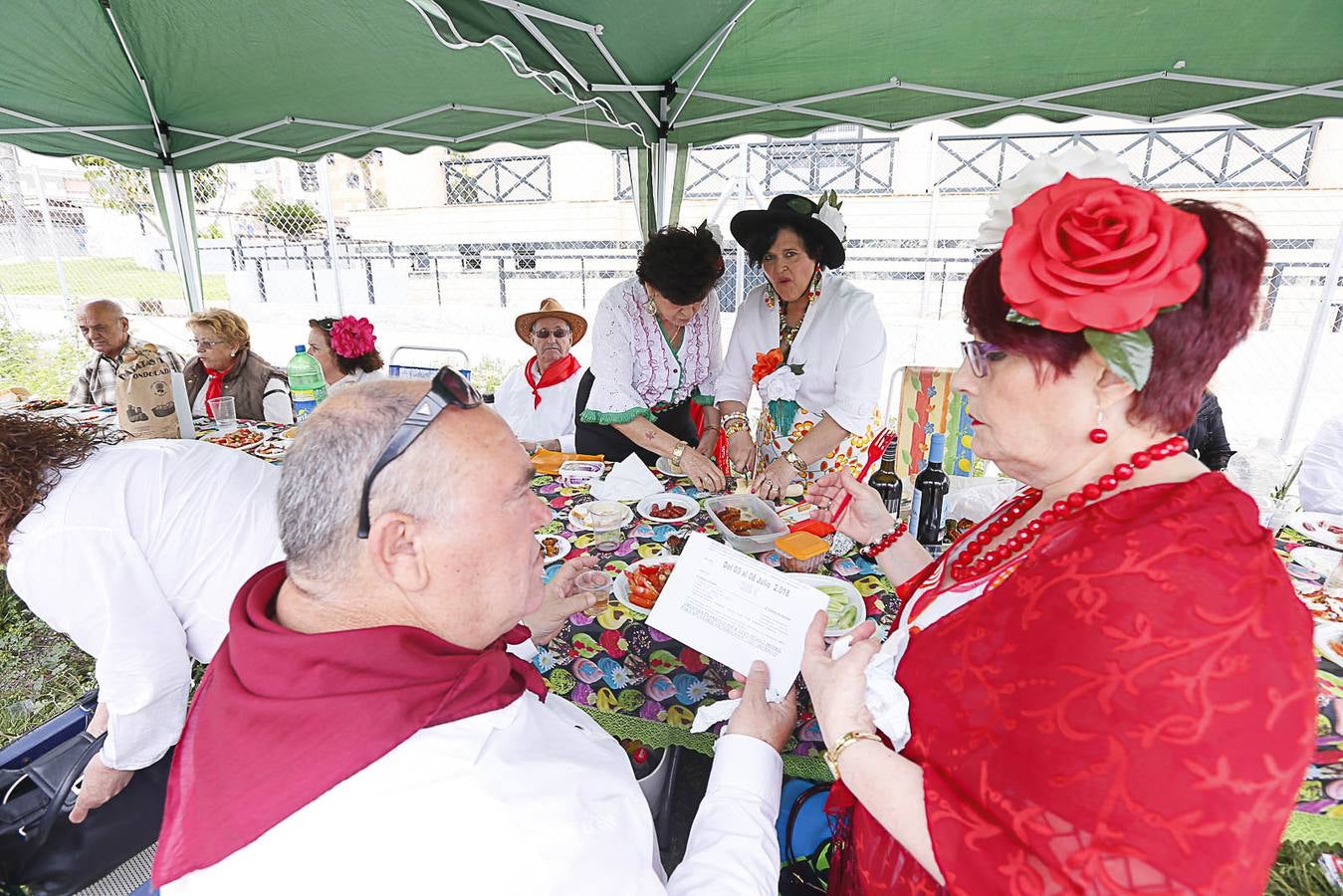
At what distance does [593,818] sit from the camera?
98cm

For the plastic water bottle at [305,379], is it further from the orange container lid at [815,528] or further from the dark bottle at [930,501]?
the dark bottle at [930,501]

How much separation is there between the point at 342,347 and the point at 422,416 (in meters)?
3.92

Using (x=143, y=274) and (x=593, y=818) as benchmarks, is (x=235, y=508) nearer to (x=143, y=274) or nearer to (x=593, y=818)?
(x=593, y=818)

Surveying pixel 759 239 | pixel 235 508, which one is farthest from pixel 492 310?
pixel 235 508

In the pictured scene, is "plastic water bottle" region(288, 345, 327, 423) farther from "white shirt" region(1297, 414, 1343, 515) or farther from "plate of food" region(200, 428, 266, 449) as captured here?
"white shirt" region(1297, 414, 1343, 515)

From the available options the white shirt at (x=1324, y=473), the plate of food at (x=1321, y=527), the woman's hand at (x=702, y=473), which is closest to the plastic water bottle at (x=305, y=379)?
the woman's hand at (x=702, y=473)

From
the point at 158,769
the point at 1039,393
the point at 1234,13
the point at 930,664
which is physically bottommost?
the point at 158,769

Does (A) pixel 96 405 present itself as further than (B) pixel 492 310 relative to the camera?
No

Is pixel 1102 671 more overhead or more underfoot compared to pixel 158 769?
more overhead

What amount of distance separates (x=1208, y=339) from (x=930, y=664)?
62cm

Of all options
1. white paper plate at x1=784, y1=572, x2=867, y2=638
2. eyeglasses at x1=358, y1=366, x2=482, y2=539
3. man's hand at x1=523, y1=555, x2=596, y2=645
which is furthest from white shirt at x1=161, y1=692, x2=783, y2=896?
white paper plate at x1=784, y1=572, x2=867, y2=638

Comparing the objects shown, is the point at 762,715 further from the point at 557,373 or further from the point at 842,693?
the point at 557,373

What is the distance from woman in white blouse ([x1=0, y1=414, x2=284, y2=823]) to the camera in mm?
1681

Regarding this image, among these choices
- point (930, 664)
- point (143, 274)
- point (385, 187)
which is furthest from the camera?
point (385, 187)
